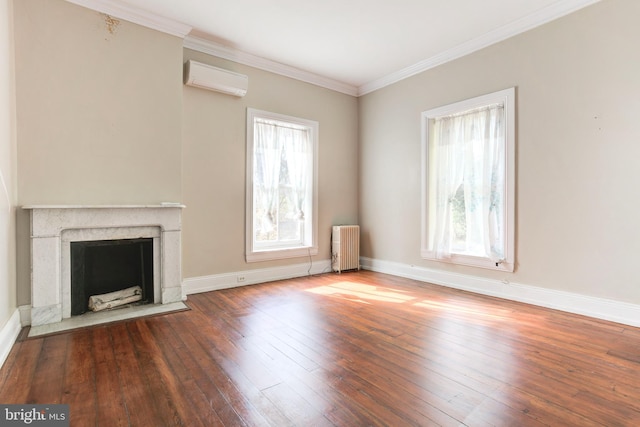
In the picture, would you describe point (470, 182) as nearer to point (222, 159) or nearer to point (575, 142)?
point (575, 142)

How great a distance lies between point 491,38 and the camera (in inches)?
150

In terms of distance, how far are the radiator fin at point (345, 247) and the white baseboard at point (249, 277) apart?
0.21 m

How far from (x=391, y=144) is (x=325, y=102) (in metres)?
1.28

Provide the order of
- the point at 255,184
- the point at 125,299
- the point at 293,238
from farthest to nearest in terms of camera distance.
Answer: the point at 293,238, the point at 255,184, the point at 125,299

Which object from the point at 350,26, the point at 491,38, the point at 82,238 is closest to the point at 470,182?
the point at 491,38

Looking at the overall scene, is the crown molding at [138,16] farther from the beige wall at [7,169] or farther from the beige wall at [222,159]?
the beige wall at [7,169]

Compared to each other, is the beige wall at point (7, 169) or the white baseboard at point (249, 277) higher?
the beige wall at point (7, 169)

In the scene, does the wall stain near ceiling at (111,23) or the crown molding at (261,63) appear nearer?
the wall stain near ceiling at (111,23)

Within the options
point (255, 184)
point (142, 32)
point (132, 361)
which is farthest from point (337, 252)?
point (142, 32)

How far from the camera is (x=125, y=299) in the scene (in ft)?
11.2

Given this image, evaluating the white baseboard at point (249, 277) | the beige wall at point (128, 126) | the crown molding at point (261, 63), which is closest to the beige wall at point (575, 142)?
the crown molding at point (261, 63)

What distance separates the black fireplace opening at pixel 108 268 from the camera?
3.14 metres

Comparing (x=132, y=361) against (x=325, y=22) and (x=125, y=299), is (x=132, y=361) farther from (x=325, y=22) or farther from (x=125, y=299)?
(x=325, y=22)

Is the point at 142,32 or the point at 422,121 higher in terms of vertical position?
the point at 142,32
